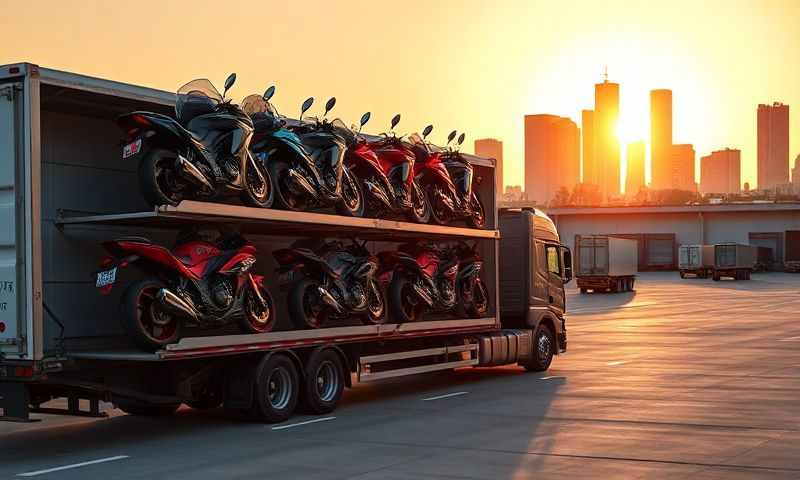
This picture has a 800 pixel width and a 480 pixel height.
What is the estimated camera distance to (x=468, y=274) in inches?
725

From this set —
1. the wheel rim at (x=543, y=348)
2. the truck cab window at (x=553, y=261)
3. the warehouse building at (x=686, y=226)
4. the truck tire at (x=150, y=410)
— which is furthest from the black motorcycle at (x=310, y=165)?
the warehouse building at (x=686, y=226)

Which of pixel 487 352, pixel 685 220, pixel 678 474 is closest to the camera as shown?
pixel 678 474

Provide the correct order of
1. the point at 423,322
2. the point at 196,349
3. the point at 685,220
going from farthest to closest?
1. the point at 685,220
2. the point at 423,322
3. the point at 196,349

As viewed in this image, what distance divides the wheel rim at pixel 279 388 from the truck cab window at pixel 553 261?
321 inches

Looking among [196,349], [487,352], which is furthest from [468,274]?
[196,349]

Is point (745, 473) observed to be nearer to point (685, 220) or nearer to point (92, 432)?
point (92, 432)

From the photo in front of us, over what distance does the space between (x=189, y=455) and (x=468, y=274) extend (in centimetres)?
802

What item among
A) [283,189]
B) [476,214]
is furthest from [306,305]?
[476,214]

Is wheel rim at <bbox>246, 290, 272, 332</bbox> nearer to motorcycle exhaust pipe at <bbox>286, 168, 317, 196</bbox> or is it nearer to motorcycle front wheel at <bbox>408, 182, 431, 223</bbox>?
motorcycle exhaust pipe at <bbox>286, 168, 317, 196</bbox>

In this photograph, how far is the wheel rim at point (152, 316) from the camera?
11.8 metres

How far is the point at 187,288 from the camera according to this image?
12352mm

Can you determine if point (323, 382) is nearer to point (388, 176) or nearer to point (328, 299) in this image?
point (328, 299)

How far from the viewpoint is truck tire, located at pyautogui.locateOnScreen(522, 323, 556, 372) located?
65.1ft

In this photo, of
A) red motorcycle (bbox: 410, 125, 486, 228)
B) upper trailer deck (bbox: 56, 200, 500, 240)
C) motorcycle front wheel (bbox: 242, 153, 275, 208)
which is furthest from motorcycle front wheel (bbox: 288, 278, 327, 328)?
red motorcycle (bbox: 410, 125, 486, 228)
